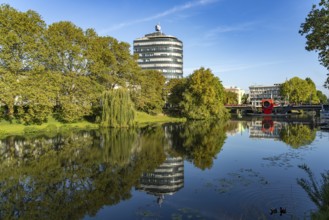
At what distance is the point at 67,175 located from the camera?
74.9ft

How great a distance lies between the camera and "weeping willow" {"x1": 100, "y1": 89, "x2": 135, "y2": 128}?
60.6 meters

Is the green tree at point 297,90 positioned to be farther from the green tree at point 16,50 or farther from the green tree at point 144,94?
the green tree at point 16,50

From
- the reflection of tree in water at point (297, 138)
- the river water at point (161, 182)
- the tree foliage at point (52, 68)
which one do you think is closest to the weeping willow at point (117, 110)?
the tree foliage at point (52, 68)

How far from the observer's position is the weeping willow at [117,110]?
60.6 meters

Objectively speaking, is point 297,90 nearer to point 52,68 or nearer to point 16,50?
point 52,68

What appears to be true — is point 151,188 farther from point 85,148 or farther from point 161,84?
point 161,84

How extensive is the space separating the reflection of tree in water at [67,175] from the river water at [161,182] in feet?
0.17

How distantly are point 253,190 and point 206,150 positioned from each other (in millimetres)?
16717

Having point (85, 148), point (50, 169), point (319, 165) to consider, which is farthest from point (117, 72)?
point (319, 165)

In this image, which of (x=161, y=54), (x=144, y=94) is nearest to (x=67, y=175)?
(x=144, y=94)

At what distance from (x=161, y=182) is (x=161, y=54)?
573ft

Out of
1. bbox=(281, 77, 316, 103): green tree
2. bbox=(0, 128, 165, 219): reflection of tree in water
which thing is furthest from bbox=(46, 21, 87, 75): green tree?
bbox=(281, 77, 316, 103): green tree

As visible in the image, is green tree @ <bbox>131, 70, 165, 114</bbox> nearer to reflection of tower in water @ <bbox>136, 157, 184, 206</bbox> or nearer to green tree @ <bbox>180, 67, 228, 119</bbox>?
green tree @ <bbox>180, 67, 228, 119</bbox>

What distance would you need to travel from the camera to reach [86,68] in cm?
6931
